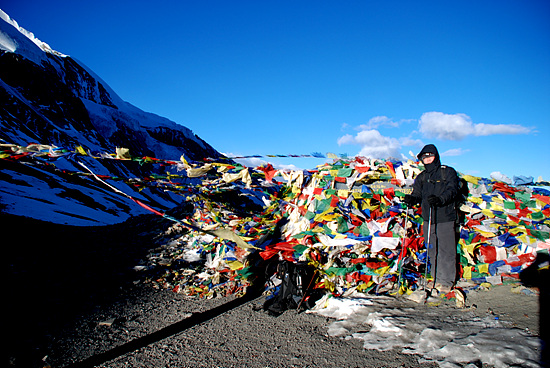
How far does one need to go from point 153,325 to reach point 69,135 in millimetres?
19719

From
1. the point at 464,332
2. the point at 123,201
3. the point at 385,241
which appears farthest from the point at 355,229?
the point at 123,201

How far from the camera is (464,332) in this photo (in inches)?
109

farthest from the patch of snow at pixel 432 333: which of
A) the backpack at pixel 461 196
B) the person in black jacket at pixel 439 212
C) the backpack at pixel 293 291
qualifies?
the backpack at pixel 461 196

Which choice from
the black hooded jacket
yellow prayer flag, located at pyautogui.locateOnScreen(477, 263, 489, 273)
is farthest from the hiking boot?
the black hooded jacket

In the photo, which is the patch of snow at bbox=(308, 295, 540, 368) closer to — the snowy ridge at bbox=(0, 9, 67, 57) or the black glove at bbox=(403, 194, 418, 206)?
the black glove at bbox=(403, 194, 418, 206)

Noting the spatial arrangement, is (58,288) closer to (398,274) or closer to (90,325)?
(90,325)

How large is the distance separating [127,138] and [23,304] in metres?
25.6

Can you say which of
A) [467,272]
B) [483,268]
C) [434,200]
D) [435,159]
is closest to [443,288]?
[467,272]

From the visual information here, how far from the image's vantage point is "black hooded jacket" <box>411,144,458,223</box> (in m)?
3.88

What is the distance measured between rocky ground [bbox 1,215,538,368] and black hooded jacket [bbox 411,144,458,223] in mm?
1000

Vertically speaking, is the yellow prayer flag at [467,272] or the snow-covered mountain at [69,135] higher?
the snow-covered mountain at [69,135]

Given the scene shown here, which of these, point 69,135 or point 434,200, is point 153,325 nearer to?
point 434,200

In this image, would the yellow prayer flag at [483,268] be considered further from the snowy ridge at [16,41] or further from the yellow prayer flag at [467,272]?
the snowy ridge at [16,41]

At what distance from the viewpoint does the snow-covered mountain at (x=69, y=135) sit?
878 centimetres
